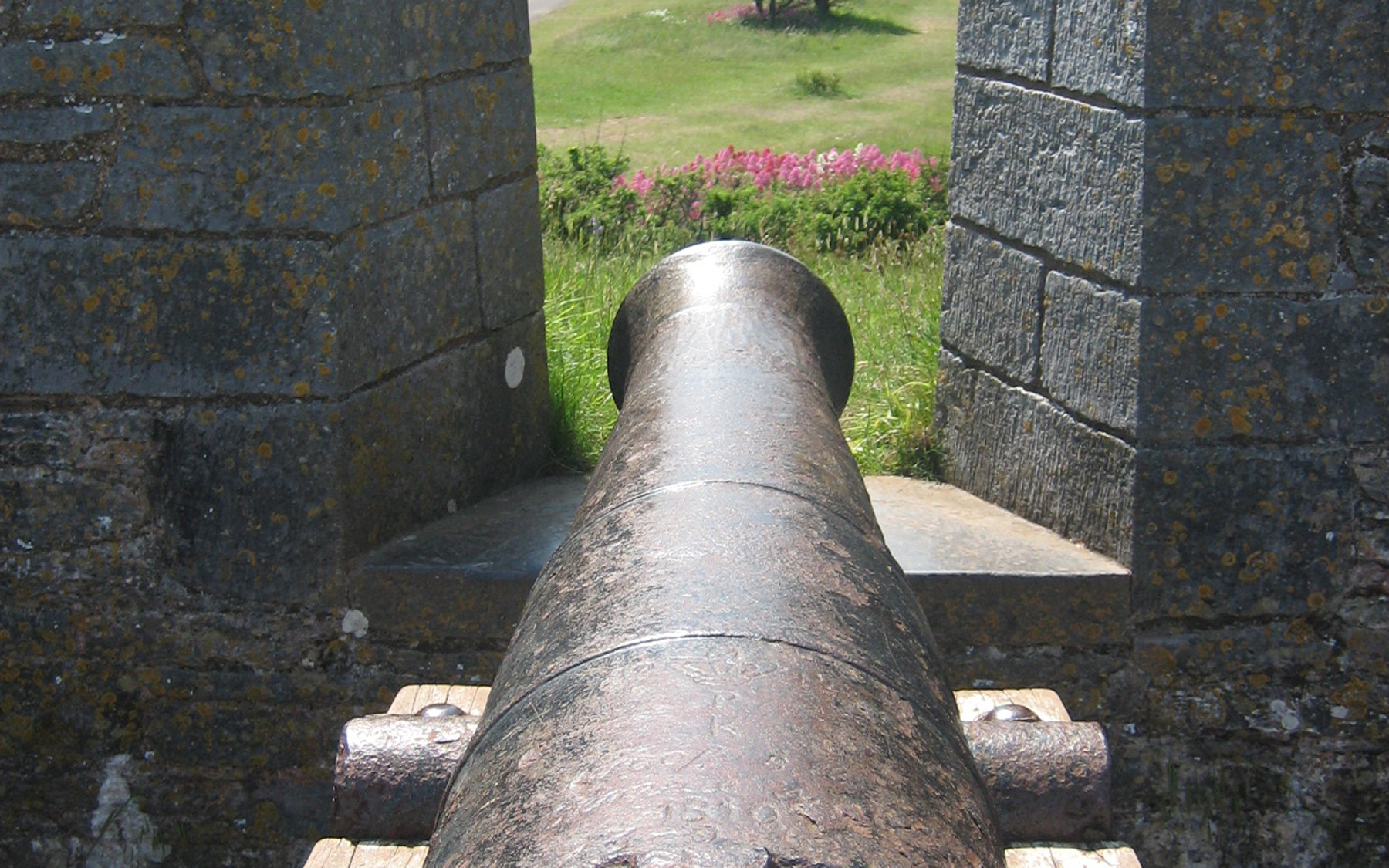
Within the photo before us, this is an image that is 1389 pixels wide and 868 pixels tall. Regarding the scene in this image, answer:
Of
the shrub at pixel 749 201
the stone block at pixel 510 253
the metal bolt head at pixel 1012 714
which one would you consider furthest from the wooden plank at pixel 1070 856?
the shrub at pixel 749 201

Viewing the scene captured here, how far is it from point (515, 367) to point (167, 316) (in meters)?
0.94

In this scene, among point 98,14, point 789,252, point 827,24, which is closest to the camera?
point 98,14

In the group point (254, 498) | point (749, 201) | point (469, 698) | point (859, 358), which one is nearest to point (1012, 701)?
point (469, 698)

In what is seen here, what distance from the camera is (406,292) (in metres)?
3.19

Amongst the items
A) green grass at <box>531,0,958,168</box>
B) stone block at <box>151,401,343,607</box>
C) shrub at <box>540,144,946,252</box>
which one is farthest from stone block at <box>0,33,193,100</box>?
green grass at <box>531,0,958,168</box>

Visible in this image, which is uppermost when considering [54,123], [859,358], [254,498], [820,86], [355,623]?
[54,123]

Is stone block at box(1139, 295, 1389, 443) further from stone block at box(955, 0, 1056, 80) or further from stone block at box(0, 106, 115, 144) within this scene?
stone block at box(0, 106, 115, 144)

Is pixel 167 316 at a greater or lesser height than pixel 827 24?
lesser

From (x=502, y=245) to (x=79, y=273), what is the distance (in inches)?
39.7

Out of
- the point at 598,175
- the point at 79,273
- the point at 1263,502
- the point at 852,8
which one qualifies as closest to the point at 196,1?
the point at 79,273

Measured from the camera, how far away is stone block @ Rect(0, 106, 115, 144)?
287 centimetres

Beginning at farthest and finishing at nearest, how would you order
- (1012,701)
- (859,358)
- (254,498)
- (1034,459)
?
(859,358) → (1034,459) → (254,498) → (1012,701)

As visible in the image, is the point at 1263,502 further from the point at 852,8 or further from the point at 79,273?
the point at 852,8

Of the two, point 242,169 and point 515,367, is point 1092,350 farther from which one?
point 242,169
